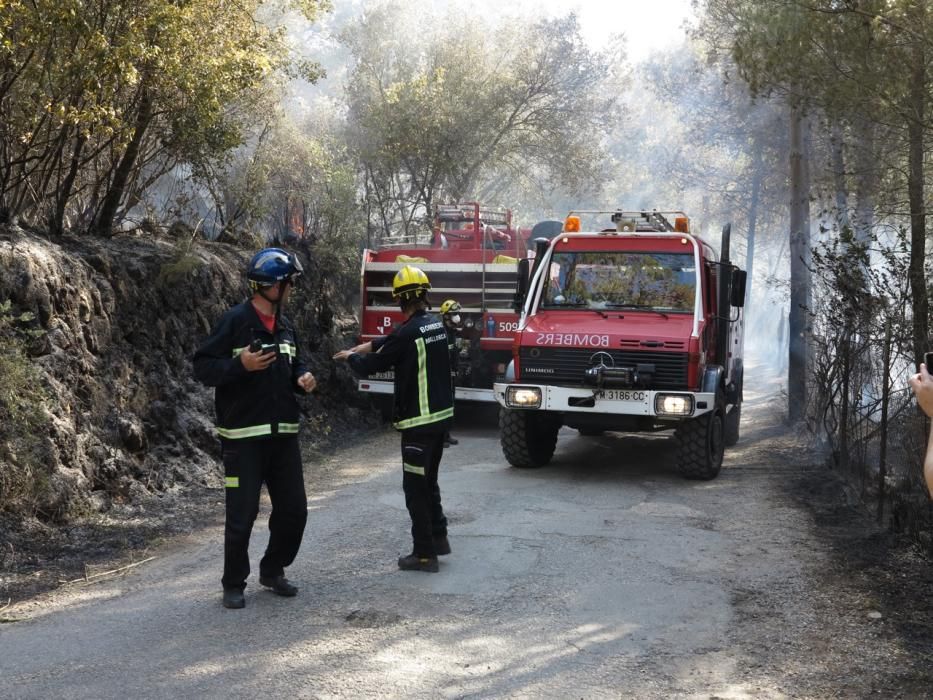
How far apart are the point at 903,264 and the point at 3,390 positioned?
6868 mm

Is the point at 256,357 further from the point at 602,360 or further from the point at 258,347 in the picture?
the point at 602,360

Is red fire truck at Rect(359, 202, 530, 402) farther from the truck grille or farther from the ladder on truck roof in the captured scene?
the truck grille

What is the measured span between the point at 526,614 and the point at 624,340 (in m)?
4.64

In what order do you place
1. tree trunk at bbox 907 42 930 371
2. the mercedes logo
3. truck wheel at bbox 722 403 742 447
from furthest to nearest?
1. truck wheel at bbox 722 403 742 447
2. the mercedes logo
3. tree trunk at bbox 907 42 930 371

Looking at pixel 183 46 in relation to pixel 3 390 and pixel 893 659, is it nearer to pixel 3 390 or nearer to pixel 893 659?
pixel 3 390

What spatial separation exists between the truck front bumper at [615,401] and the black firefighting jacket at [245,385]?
178 inches

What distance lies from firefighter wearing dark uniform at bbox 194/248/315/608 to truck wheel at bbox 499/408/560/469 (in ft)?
15.6

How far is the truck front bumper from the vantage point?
31.0 feet

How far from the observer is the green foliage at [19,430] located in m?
7.00

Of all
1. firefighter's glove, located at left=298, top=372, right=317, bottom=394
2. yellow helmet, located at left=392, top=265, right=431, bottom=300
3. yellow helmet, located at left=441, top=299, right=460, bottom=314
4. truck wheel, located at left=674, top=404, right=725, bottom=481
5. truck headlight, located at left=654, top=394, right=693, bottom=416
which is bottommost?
truck wheel, located at left=674, top=404, right=725, bottom=481

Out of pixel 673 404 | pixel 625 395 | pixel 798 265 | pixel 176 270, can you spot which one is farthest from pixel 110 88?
pixel 798 265

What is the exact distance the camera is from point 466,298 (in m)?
13.6

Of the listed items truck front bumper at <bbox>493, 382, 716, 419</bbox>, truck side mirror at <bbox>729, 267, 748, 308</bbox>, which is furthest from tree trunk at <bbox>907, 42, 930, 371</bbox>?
truck front bumper at <bbox>493, 382, 716, 419</bbox>

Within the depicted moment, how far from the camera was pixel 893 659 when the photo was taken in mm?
4859
